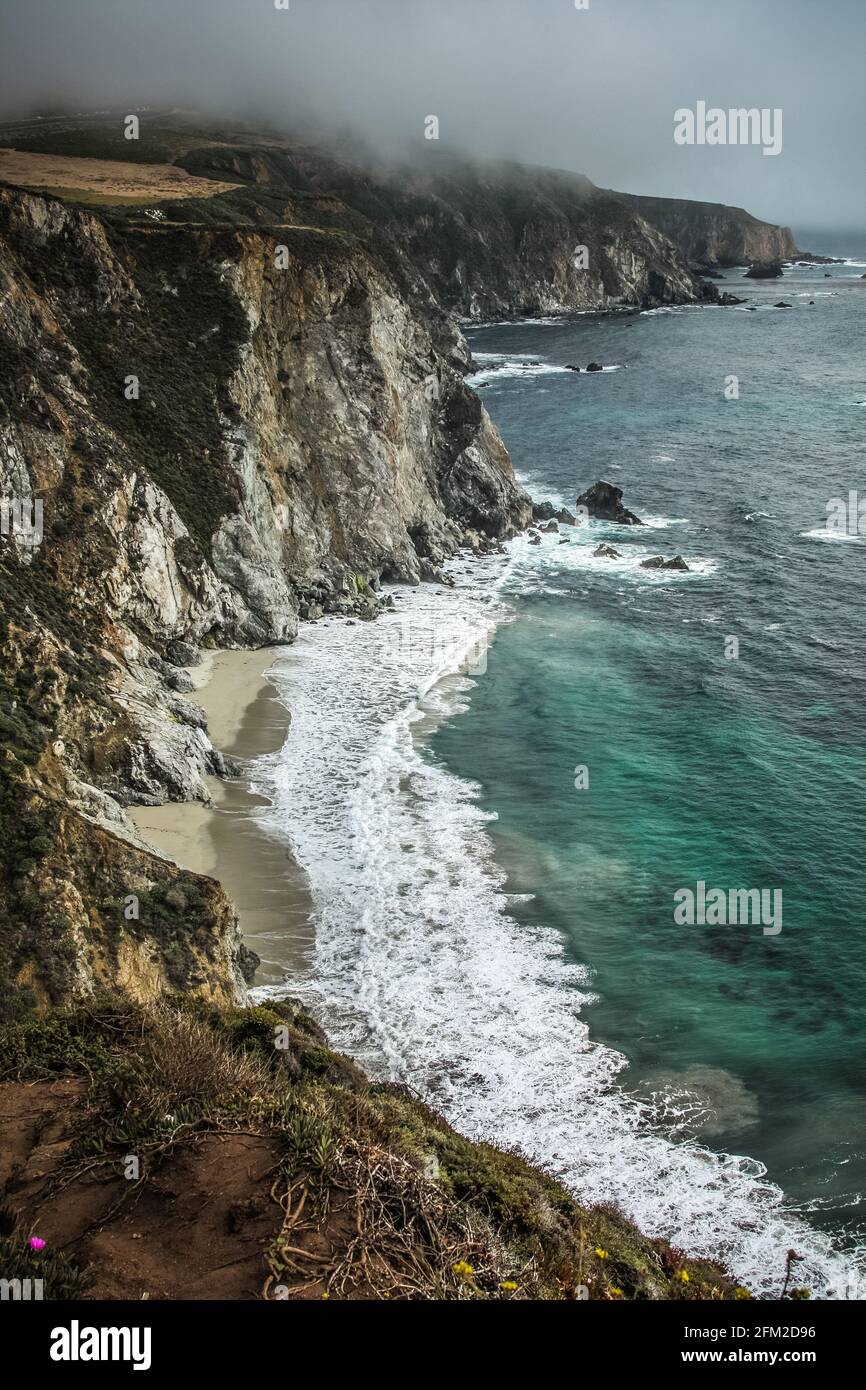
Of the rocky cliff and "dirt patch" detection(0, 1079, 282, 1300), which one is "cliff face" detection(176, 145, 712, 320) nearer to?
the rocky cliff

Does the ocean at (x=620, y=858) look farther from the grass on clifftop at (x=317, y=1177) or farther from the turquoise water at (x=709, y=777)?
the grass on clifftop at (x=317, y=1177)

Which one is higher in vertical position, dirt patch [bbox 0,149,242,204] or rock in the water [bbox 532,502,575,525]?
dirt patch [bbox 0,149,242,204]

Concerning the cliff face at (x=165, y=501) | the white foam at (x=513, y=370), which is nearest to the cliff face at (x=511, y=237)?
the white foam at (x=513, y=370)

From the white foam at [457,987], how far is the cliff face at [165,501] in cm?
416

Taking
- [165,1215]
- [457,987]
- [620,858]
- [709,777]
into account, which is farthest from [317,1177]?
[709,777]

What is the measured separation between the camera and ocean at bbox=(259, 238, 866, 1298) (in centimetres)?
2159

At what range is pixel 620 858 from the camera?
3212 centimetres

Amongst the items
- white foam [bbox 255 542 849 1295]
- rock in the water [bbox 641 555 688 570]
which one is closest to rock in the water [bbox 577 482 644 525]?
rock in the water [bbox 641 555 688 570]

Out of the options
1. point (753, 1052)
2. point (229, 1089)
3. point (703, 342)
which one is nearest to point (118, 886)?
point (229, 1089)

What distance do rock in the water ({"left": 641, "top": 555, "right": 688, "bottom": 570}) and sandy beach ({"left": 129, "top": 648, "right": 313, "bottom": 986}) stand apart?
30.3 meters

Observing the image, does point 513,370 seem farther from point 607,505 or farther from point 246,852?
point 246,852

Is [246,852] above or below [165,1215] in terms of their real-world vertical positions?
below

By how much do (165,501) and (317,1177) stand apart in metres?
37.9
